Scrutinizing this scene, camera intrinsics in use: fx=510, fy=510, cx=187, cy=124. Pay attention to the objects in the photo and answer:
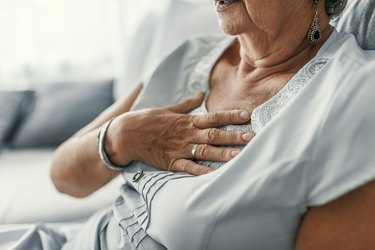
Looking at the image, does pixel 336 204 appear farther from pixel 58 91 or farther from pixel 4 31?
pixel 4 31

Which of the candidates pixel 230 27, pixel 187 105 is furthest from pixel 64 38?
pixel 230 27

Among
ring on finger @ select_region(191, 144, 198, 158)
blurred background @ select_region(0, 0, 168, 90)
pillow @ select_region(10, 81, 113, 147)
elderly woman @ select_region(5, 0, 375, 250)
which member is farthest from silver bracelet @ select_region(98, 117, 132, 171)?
blurred background @ select_region(0, 0, 168, 90)

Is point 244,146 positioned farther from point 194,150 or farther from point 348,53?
point 348,53

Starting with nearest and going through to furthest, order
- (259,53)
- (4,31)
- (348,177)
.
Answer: (348,177) → (259,53) → (4,31)

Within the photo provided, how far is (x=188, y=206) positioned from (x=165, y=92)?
490mm

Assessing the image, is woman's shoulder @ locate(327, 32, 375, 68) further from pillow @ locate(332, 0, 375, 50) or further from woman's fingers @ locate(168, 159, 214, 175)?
woman's fingers @ locate(168, 159, 214, 175)

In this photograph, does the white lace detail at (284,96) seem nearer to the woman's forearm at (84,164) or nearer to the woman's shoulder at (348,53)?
the woman's shoulder at (348,53)

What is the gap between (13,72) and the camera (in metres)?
2.84

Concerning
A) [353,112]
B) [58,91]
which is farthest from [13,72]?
[353,112]

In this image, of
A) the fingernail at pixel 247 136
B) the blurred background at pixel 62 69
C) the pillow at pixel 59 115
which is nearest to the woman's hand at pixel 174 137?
the fingernail at pixel 247 136

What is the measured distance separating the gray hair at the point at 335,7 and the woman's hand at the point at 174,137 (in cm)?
28

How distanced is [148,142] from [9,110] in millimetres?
1412

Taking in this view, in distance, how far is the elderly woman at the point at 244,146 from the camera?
0.70 m

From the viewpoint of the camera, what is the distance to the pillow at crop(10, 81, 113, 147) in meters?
2.25
